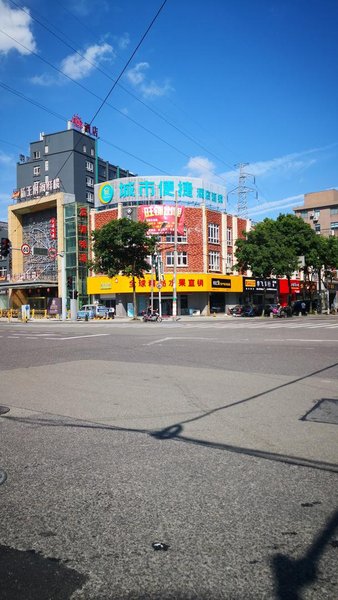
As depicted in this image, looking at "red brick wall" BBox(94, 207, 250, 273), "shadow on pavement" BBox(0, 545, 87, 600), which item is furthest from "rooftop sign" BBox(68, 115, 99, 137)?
"shadow on pavement" BBox(0, 545, 87, 600)

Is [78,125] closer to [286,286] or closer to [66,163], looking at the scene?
[66,163]

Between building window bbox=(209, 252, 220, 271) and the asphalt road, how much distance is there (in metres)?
45.3

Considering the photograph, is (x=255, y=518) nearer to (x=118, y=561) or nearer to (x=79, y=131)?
(x=118, y=561)

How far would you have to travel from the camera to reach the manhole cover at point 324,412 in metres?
5.73

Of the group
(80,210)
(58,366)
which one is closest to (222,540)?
(58,366)

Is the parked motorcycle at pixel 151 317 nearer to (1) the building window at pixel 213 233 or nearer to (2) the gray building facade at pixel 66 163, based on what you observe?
(1) the building window at pixel 213 233

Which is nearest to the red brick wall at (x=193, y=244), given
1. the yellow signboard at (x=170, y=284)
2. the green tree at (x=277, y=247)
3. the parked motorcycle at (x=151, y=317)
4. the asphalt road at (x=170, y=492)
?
the yellow signboard at (x=170, y=284)

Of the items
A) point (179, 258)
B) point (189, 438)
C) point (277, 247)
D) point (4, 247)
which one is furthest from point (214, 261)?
point (189, 438)

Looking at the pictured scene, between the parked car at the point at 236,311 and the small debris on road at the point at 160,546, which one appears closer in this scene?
the small debris on road at the point at 160,546

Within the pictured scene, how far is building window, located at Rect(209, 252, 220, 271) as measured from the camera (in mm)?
52875

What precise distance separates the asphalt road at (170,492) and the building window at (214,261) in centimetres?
4529

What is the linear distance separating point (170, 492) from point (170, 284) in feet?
149

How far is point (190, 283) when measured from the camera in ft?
161

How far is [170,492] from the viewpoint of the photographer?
3.54m
